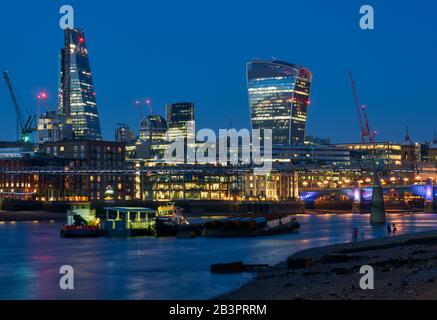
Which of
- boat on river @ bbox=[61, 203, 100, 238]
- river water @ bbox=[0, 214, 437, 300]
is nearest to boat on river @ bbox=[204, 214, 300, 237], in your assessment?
river water @ bbox=[0, 214, 437, 300]

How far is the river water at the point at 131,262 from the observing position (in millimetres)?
42562

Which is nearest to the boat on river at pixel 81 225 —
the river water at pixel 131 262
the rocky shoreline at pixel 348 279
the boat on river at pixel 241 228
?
the river water at pixel 131 262

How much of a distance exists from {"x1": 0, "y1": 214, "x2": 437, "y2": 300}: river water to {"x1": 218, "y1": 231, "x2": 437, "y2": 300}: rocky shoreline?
263 centimetres

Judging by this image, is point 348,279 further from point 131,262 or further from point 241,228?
point 241,228

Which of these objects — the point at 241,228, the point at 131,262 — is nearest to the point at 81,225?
the point at 241,228

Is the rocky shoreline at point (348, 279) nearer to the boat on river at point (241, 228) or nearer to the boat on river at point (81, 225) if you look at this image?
the boat on river at point (241, 228)

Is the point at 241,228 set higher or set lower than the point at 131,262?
higher

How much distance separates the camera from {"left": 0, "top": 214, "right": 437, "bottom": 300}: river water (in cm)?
4256

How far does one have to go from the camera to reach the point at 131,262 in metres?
60.0

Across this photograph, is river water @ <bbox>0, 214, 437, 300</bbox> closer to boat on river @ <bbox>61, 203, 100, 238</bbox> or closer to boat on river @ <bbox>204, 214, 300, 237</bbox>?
boat on river @ <bbox>61, 203, 100, 238</bbox>

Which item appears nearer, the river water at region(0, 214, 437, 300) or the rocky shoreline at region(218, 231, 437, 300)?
the rocky shoreline at region(218, 231, 437, 300)

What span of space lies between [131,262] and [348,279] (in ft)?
83.4
